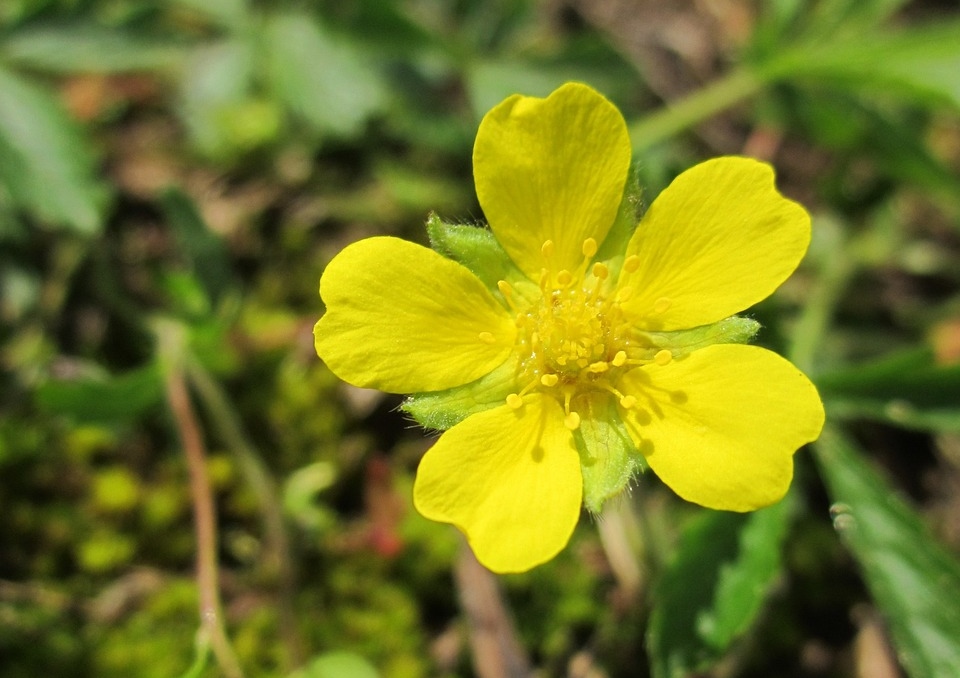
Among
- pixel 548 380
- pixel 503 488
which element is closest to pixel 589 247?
pixel 548 380

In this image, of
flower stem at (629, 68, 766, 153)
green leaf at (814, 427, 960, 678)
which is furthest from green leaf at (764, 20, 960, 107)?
green leaf at (814, 427, 960, 678)

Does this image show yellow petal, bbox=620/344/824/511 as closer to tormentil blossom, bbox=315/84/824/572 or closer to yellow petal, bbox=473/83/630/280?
tormentil blossom, bbox=315/84/824/572

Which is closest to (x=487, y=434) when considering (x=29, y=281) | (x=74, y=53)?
(x=74, y=53)

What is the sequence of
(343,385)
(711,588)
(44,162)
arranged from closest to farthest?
(711,588)
(44,162)
(343,385)

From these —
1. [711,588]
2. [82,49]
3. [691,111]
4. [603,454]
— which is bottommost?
[711,588]

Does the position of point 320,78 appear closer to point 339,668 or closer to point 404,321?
Result: point 404,321

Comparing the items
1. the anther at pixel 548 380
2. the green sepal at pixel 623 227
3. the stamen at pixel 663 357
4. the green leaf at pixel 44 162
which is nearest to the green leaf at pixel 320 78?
the green leaf at pixel 44 162

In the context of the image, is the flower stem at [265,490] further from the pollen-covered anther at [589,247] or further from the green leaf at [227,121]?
the pollen-covered anther at [589,247]
